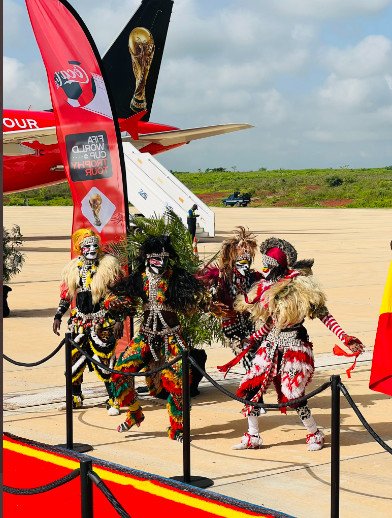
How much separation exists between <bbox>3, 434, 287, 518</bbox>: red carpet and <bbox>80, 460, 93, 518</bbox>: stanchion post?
141 centimetres

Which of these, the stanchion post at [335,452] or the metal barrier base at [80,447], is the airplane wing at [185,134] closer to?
the metal barrier base at [80,447]

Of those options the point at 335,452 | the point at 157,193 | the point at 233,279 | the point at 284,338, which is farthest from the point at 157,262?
the point at 157,193

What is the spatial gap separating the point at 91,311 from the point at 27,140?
23.5 meters

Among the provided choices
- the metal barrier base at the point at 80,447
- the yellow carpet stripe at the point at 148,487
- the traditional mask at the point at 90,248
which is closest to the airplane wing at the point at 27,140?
the traditional mask at the point at 90,248

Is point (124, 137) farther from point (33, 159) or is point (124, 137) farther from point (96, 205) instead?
point (96, 205)

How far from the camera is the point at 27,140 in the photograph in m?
32.4

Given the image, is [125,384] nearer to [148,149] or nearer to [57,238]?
[57,238]

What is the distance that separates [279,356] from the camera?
842cm

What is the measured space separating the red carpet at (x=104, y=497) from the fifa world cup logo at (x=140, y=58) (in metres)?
30.9

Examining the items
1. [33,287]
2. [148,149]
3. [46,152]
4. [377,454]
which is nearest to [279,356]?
[377,454]

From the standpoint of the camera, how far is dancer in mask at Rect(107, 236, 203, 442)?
8.82 meters

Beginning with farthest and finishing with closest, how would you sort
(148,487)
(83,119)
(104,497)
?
(83,119) → (148,487) → (104,497)

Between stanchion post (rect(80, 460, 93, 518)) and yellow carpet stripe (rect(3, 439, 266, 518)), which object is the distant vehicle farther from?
stanchion post (rect(80, 460, 93, 518))

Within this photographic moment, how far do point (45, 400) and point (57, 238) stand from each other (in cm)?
2717
